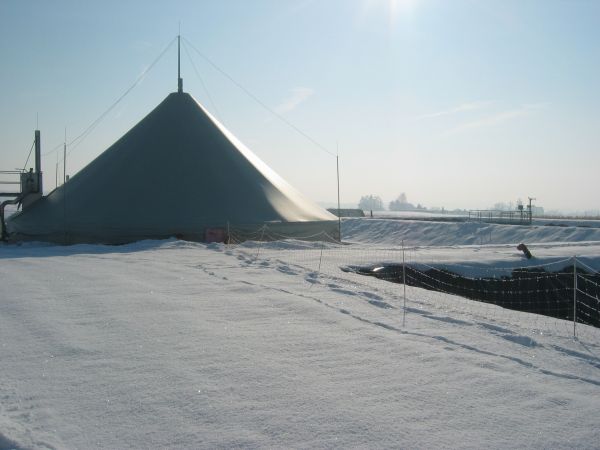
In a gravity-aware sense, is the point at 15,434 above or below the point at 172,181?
below

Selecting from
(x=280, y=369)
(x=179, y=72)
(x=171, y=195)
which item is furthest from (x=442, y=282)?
(x=179, y=72)

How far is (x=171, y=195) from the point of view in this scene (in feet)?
60.3

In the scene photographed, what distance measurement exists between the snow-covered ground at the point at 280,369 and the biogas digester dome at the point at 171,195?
825 cm

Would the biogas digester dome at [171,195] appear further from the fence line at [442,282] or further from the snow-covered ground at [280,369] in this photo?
the snow-covered ground at [280,369]

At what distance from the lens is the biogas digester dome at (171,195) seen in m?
17.7

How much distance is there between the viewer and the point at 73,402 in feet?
12.9

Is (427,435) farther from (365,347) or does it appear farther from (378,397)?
(365,347)

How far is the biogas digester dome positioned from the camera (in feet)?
57.9

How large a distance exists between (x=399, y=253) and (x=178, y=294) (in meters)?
9.37

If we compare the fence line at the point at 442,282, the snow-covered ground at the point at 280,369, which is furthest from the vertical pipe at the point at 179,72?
Answer: the snow-covered ground at the point at 280,369

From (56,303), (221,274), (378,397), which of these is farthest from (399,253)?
(378,397)

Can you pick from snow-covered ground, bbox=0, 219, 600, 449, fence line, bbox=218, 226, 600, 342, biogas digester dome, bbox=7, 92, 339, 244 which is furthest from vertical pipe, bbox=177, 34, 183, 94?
snow-covered ground, bbox=0, 219, 600, 449

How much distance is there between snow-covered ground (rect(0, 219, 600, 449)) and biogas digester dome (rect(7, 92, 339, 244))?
27.1 feet

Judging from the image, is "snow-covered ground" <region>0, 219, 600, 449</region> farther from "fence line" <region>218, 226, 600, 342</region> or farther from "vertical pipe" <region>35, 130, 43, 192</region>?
"vertical pipe" <region>35, 130, 43, 192</region>
